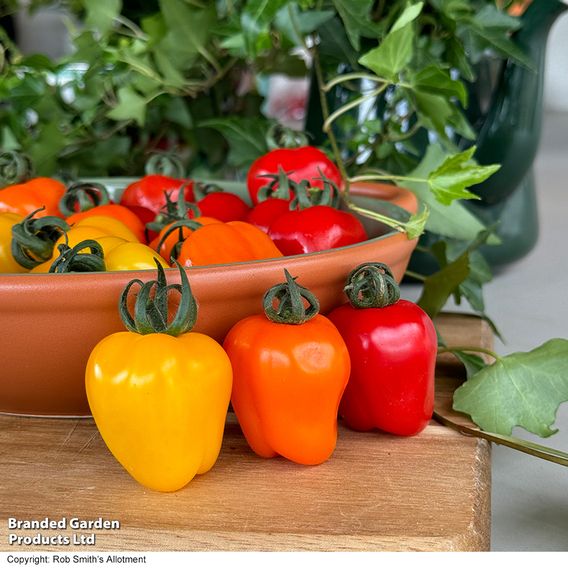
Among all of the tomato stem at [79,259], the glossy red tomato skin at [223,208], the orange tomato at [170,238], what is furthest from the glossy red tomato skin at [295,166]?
the tomato stem at [79,259]

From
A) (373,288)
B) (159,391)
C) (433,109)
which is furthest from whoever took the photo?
(433,109)

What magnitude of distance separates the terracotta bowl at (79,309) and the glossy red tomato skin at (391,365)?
0.05 m

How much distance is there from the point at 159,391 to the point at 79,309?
0.11 meters

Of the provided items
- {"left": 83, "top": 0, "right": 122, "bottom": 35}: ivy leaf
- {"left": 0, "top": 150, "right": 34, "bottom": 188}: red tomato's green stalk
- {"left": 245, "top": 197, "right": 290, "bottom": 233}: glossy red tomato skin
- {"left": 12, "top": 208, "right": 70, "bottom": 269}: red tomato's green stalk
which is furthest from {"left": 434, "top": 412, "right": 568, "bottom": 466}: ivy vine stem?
{"left": 83, "top": 0, "right": 122, "bottom": 35}: ivy leaf

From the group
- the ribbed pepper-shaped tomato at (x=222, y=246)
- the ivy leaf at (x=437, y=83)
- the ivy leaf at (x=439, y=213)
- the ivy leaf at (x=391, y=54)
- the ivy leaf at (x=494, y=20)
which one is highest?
the ivy leaf at (x=391, y=54)

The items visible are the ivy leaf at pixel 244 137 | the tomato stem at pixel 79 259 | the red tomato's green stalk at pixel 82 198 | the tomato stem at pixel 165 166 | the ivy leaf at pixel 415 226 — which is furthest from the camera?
the ivy leaf at pixel 244 137

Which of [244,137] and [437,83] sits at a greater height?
[437,83]

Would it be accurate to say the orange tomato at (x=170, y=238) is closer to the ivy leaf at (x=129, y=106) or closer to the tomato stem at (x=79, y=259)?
the tomato stem at (x=79, y=259)

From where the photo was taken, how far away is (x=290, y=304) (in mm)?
658

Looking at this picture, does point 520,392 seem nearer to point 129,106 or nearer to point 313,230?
point 313,230

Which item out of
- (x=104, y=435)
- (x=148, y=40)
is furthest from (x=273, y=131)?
(x=104, y=435)

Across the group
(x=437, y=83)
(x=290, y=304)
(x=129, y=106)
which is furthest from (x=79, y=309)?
(x=129, y=106)

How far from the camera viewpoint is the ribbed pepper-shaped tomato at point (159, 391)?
60cm
